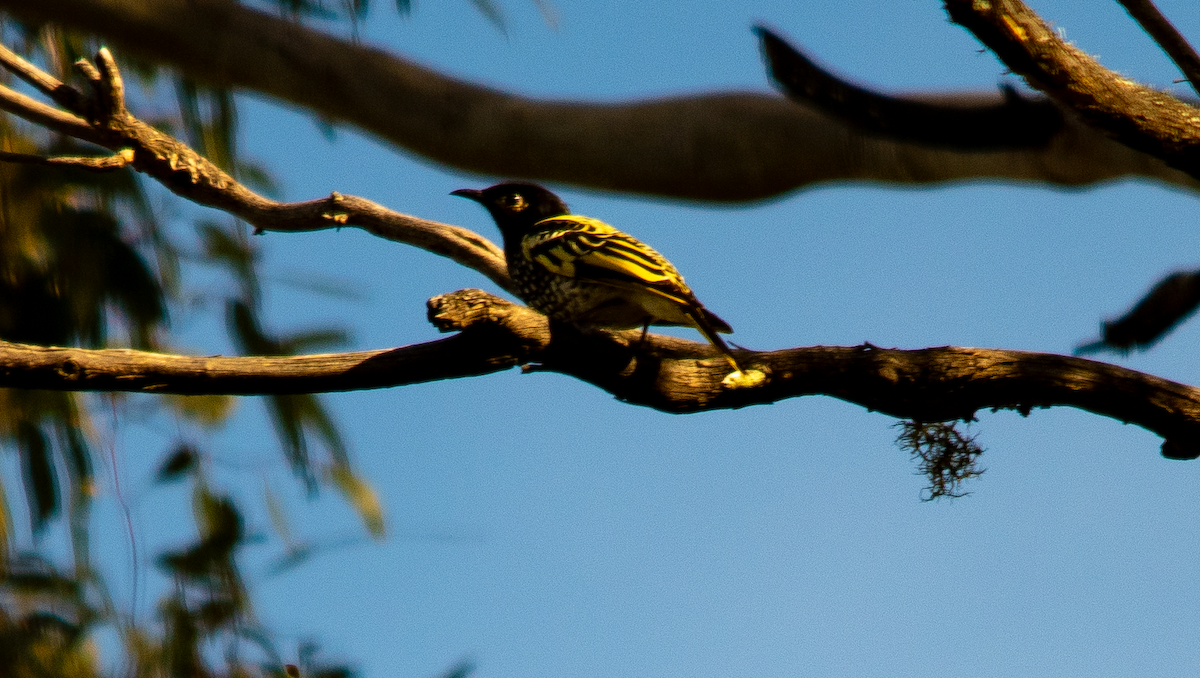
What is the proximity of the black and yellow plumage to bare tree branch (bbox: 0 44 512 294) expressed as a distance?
0.30 m

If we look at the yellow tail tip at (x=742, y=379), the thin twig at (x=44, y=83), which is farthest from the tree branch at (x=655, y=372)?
the thin twig at (x=44, y=83)

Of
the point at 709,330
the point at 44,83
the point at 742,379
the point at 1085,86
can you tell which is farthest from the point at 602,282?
the point at 44,83

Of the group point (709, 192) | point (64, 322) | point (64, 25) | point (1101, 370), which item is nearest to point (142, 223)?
point (64, 322)

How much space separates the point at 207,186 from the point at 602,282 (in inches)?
58.6

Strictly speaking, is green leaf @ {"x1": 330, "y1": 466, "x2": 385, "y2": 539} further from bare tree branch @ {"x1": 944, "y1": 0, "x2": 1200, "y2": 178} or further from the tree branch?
bare tree branch @ {"x1": 944, "y1": 0, "x2": 1200, "y2": 178}

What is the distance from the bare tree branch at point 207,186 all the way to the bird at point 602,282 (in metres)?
0.28

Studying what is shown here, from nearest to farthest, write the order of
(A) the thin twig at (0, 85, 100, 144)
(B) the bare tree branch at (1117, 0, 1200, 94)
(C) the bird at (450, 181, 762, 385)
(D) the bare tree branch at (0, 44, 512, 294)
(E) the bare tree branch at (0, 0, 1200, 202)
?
(B) the bare tree branch at (1117, 0, 1200, 94) → (C) the bird at (450, 181, 762, 385) → (D) the bare tree branch at (0, 44, 512, 294) → (A) the thin twig at (0, 85, 100, 144) → (E) the bare tree branch at (0, 0, 1200, 202)

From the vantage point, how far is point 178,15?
15.1ft

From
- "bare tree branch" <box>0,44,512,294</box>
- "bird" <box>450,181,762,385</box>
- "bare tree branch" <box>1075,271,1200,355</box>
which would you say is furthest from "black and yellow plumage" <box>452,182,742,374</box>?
"bare tree branch" <box>1075,271,1200,355</box>

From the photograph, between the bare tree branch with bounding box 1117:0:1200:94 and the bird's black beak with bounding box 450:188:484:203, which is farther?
the bird's black beak with bounding box 450:188:484:203

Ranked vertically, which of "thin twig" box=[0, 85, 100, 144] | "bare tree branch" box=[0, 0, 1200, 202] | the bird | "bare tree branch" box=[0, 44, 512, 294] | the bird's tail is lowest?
the bird's tail

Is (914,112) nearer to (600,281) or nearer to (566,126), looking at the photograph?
(566,126)

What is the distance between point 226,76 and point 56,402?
1.52 meters

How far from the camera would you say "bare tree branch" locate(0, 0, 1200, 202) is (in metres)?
4.60
